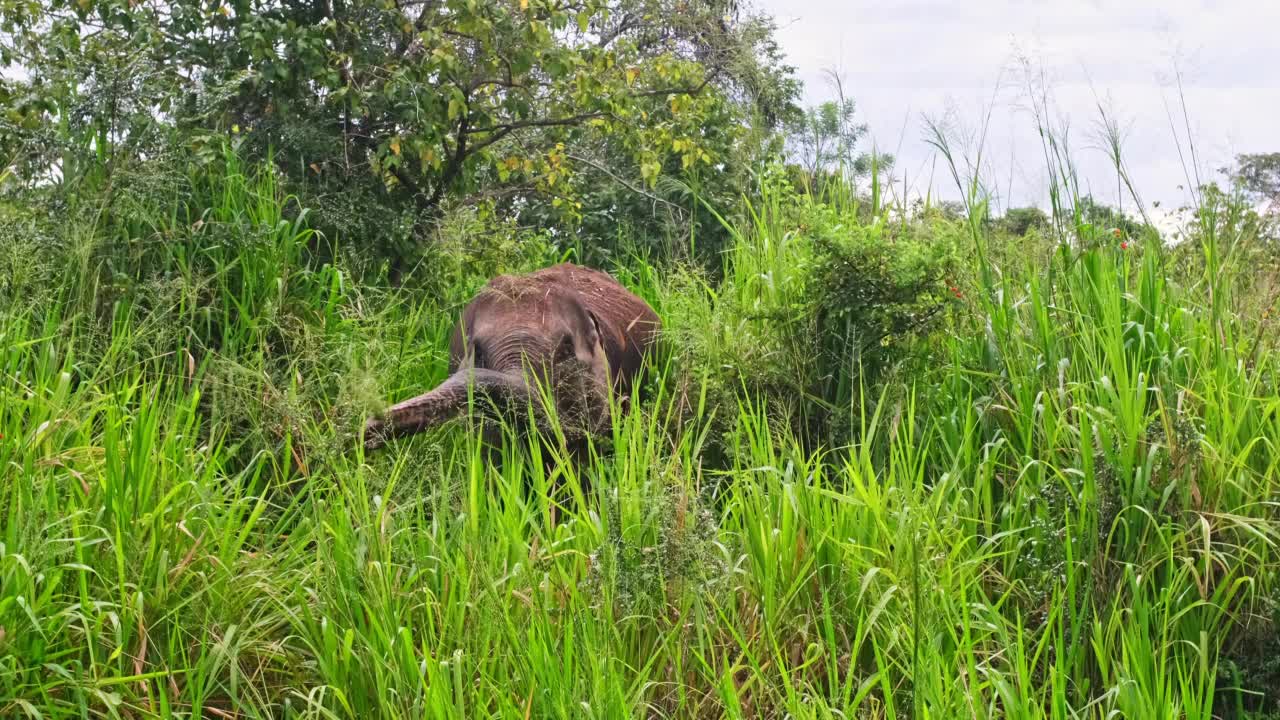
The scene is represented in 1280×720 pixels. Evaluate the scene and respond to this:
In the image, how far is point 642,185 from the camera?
397 inches

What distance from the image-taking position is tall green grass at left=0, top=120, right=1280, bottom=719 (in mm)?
3211

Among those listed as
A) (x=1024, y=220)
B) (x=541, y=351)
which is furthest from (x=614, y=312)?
(x=1024, y=220)

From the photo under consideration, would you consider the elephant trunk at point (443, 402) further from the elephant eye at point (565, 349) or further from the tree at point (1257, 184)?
the tree at point (1257, 184)

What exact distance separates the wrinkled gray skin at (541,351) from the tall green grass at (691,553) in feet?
0.67

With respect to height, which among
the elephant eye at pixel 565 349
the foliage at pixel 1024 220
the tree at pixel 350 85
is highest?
the tree at pixel 350 85

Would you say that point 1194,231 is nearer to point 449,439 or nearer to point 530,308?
point 530,308

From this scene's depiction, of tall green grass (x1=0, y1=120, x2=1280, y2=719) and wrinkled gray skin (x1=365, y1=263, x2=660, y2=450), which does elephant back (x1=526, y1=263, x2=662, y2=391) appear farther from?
tall green grass (x1=0, y1=120, x2=1280, y2=719)

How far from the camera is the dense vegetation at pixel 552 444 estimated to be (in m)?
3.33

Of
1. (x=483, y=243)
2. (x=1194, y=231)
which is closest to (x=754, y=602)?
(x=1194, y=231)

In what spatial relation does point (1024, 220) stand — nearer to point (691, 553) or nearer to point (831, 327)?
point (831, 327)

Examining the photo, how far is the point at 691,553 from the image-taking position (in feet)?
10.2

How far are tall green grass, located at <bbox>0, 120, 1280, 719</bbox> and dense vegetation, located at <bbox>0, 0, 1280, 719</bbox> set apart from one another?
2 cm

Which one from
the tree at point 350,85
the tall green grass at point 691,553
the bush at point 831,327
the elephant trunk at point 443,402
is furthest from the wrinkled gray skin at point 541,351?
the tree at point 350,85

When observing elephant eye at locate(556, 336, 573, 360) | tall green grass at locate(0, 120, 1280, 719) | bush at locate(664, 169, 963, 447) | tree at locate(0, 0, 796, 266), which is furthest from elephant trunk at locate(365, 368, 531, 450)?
tree at locate(0, 0, 796, 266)
